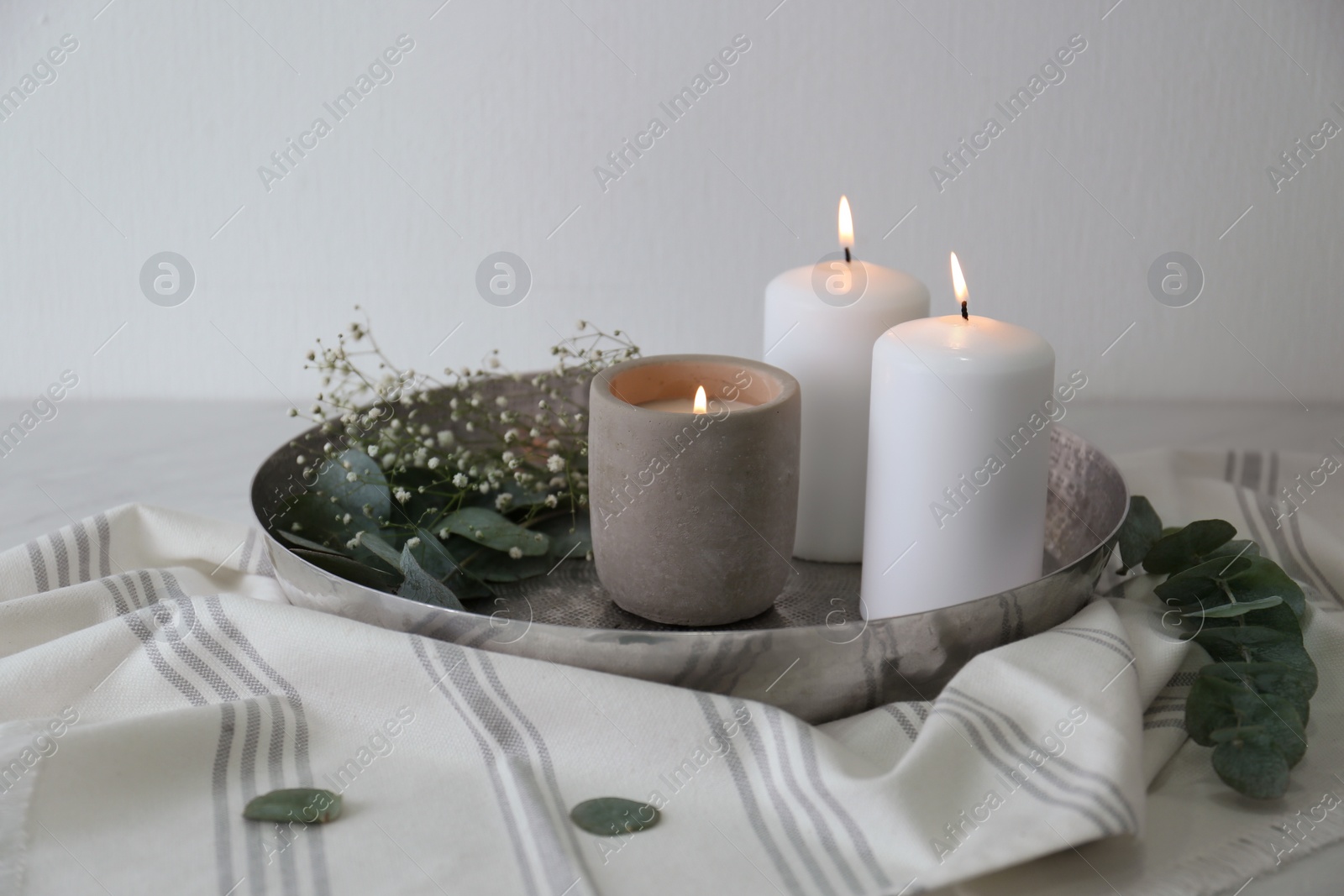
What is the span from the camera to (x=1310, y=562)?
0.63 m

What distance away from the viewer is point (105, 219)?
3.19 ft

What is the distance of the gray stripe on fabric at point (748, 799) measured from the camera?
1.30 ft

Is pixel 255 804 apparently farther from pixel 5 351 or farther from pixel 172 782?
pixel 5 351

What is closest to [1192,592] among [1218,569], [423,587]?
[1218,569]

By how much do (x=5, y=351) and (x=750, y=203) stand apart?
2.10 ft

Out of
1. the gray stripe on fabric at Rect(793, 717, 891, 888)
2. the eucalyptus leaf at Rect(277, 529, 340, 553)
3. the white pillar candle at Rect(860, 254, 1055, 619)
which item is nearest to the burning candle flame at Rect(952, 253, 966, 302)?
the white pillar candle at Rect(860, 254, 1055, 619)

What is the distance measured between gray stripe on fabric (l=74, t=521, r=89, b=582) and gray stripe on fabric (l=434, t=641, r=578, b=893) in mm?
238

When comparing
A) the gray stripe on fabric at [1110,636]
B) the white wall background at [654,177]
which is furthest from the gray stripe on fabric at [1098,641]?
the white wall background at [654,177]

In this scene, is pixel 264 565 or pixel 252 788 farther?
pixel 264 565

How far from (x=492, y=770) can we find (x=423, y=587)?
107mm

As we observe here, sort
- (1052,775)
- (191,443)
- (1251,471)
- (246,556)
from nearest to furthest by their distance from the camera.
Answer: (1052,775) → (246,556) → (1251,471) → (191,443)

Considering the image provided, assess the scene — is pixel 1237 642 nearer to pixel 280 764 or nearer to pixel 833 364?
pixel 833 364

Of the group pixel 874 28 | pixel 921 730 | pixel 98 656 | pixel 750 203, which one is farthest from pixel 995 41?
pixel 98 656

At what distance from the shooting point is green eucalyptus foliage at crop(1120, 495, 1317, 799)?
436mm
